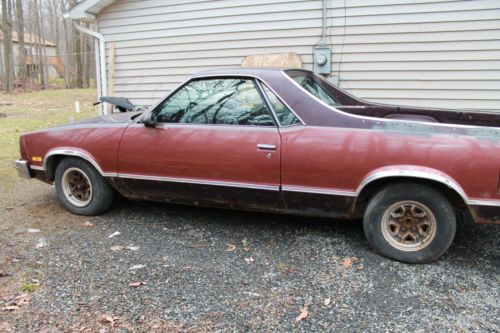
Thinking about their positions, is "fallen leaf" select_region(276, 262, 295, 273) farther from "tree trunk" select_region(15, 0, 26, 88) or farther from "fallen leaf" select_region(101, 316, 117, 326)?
"tree trunk" select_region(15, 0, 26, 88)

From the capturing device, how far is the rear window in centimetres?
398

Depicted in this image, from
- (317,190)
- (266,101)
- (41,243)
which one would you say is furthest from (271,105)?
(41,243)

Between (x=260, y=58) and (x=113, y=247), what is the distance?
4738mm

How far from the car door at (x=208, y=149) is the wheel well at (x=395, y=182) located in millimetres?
683

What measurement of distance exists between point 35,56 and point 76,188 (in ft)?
108

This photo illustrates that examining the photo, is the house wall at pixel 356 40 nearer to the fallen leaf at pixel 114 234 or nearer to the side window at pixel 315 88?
the side window at pixel 315 88

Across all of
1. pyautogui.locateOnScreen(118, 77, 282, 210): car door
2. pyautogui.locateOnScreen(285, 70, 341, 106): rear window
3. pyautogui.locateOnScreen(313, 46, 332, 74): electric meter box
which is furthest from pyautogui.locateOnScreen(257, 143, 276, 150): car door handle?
pyautogui.locateOnScreen(313, 46, 332, 74): electric meter box

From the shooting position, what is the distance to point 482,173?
3.12 metres

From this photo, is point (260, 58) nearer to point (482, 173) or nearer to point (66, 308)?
point (482, 173)

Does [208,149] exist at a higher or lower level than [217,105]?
lower

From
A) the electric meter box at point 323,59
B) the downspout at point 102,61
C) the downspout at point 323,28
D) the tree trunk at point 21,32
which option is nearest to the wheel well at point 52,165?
the electric meter box at point 323,59

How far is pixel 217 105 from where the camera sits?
13.0 feet

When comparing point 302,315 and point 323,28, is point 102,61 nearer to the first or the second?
point 323,28

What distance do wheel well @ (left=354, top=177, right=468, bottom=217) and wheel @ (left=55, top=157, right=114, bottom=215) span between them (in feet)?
8.40
